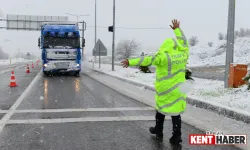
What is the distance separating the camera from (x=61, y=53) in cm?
2025

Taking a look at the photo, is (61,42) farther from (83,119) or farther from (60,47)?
(83,119)

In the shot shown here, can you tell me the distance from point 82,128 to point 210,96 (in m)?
4.89

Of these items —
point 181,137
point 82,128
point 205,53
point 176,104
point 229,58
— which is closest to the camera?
point 176,104

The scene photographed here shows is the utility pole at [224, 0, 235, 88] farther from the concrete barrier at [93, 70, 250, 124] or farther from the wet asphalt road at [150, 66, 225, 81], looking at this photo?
the wet asphalt road at [150, 66, 225, 81]

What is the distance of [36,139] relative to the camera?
5422 millimetres

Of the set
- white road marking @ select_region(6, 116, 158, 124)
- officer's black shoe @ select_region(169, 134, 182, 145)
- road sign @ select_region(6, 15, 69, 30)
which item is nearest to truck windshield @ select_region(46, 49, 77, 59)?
white road marking @ select_region(6, 116, 158, 124)

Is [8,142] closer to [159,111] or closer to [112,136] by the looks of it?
[112,136]

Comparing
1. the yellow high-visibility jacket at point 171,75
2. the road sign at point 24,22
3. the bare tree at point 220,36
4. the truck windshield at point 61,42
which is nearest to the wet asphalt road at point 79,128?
the yellow high-visibility jacket at point 171,75

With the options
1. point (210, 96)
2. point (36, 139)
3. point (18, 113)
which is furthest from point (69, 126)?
point (210, 96)

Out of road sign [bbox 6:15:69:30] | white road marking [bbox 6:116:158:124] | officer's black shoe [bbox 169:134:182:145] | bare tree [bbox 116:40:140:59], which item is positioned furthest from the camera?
bare tree [bbox 116:40:140:59]

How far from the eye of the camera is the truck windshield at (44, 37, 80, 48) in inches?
793

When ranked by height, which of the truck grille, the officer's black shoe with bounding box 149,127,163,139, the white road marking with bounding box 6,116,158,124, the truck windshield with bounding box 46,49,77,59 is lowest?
the white road marking with bounding box 6,116,158,124

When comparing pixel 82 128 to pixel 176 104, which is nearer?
pixel 176 104

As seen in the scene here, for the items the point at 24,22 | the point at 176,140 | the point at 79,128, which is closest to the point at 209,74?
the point at 79,128
